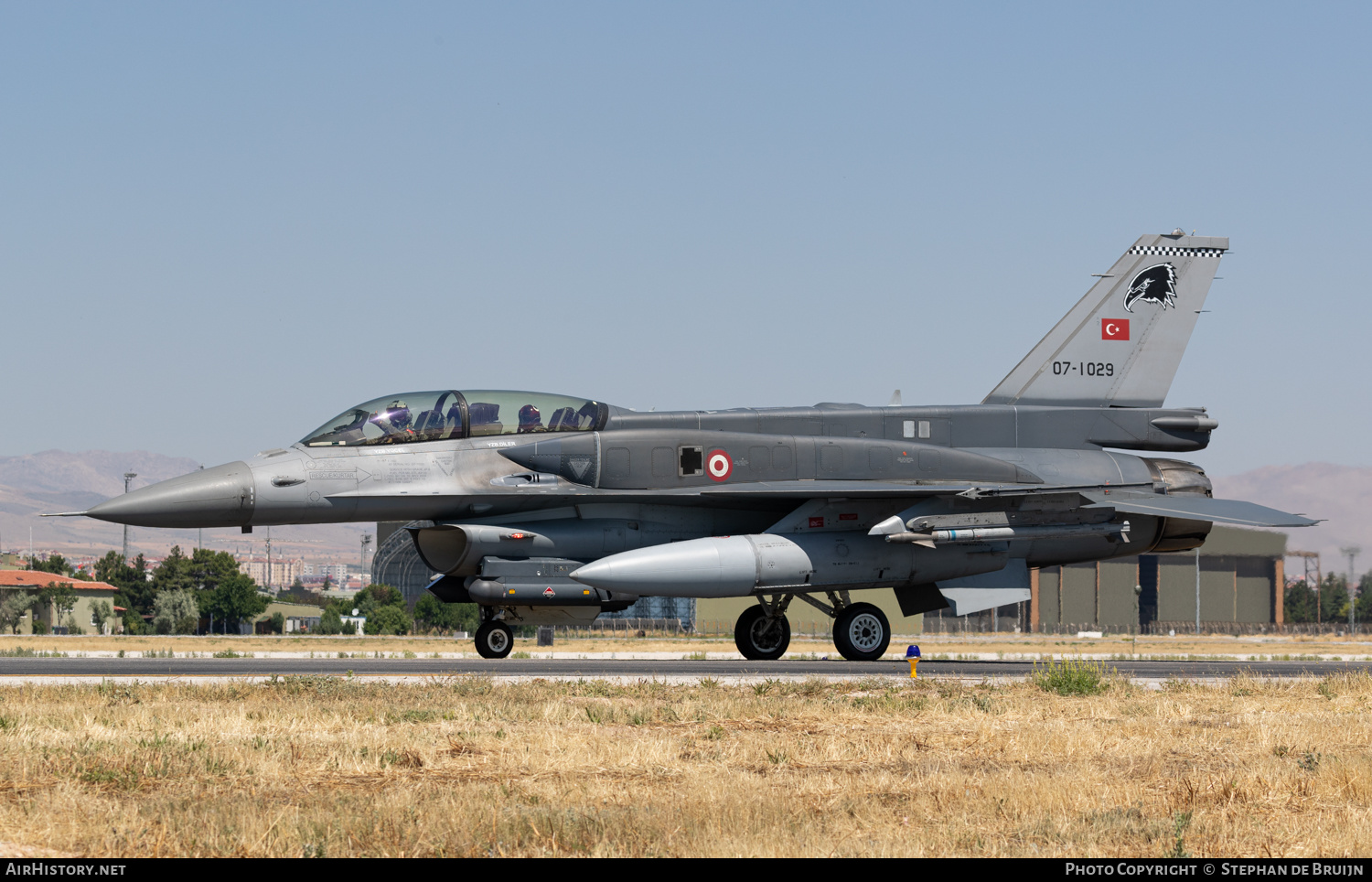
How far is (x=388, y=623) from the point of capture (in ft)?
334

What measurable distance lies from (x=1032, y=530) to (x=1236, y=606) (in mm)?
112906

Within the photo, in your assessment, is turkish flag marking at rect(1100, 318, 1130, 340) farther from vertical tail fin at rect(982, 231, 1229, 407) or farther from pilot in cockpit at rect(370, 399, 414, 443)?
pilot in cockpit at rect(370, 399, 414, 443)

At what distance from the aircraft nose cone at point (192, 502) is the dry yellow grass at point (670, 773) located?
422 centimetres

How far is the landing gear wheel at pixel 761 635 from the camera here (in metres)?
21.9

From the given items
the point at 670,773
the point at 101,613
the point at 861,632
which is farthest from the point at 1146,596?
the point at 670,773

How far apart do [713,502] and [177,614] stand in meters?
97.1

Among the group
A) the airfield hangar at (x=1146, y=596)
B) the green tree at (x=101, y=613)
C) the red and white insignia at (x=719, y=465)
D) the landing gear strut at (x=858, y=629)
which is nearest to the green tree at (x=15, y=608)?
the green tree at (x=101, y=613)

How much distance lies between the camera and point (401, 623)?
10238 cm

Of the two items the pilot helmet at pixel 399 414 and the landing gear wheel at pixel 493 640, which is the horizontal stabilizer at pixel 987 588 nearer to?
the landing gear wheel at pixel 493 640

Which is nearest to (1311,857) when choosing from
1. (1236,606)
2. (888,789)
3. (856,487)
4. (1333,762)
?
(888,789)

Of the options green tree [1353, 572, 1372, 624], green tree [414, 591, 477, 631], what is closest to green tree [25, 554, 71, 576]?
green tree [414, 591, 477, 631]

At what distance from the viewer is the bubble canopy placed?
2000 centimetres

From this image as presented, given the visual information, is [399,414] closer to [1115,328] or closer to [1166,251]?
[1115,328]

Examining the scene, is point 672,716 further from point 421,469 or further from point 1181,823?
point 421,469
